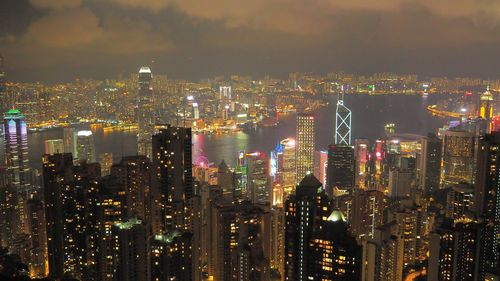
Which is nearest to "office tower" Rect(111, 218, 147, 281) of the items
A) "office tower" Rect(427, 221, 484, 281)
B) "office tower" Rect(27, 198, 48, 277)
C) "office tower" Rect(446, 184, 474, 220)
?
"office tower" Rect(27, 198, 48, 277)

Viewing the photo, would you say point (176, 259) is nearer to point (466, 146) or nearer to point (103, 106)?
point (103, 106)

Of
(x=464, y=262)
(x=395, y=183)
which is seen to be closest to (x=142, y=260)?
(x=464, y=262)

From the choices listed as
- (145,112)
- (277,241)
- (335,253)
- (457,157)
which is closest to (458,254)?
(335,253)

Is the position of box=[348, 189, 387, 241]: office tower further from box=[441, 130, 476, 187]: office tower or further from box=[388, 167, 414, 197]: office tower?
box=[441, 130, 476, 187]: office tower

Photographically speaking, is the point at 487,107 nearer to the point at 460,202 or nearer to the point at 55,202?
the point at 460,202

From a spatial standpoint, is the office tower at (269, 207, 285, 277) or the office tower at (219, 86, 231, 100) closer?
the office tower at (269, 207, 285, 277)

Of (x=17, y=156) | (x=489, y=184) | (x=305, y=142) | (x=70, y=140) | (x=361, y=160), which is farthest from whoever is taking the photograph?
(x=305, y=142)
